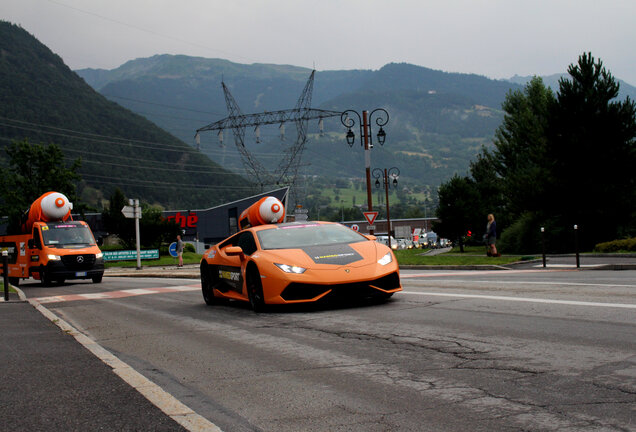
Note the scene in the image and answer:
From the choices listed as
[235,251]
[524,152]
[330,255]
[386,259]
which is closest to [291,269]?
[330,255]

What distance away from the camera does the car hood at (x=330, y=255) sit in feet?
32.1

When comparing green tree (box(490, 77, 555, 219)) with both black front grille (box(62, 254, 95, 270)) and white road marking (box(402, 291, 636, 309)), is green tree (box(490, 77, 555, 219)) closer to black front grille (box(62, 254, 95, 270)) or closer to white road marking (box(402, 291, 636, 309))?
black front grille (box(62, 254, 95, 270))

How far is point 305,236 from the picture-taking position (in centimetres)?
1094

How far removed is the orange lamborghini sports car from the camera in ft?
31.5

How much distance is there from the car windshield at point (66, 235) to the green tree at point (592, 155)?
23410 millimetres

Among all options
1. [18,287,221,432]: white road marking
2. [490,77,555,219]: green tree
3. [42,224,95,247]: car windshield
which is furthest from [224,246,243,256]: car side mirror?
[490,77,555,219]: green tree

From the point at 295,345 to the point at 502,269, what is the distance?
13805mm

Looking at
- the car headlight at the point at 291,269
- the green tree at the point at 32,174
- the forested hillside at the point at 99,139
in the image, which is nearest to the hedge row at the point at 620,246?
the car headlight at the point at 291,269

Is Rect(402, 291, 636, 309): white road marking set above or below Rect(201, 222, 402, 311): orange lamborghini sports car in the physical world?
below

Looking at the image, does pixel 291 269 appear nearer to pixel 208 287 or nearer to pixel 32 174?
pixel 208 287

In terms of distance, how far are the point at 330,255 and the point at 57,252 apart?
17949 mm

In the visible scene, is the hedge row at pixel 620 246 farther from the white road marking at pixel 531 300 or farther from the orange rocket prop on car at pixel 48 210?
the orange rocket prop on car at pixel 48 210

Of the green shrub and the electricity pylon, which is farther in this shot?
the electricity pylon

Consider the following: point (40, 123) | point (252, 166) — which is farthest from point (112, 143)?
point (252, 166)
